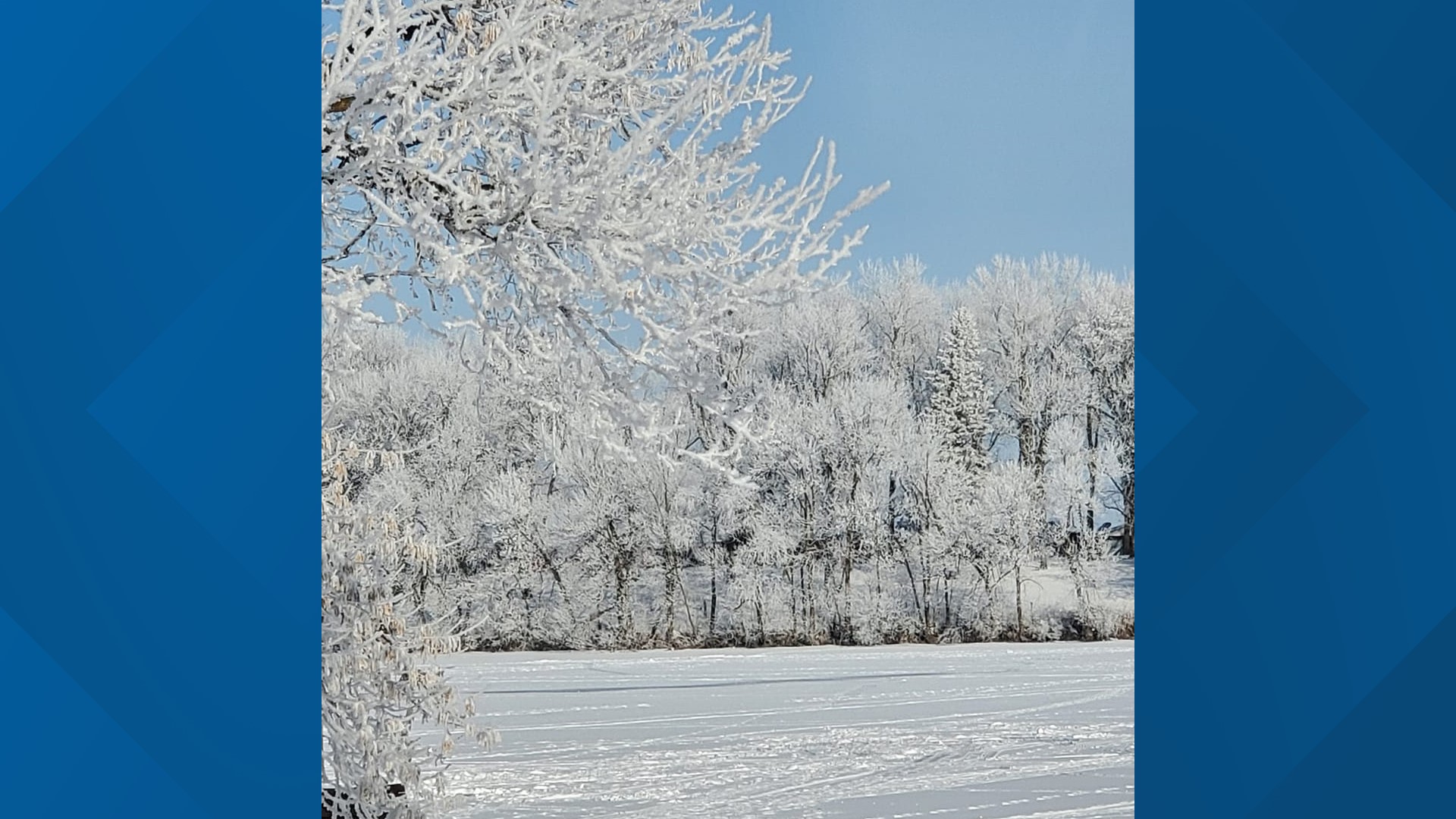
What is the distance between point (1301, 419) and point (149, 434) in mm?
1026

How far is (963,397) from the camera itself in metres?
15.6

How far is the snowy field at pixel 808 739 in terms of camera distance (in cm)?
587

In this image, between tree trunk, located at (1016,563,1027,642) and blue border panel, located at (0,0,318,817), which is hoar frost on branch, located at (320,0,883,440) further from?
tree trunk, located at (1016,563,1027,642)

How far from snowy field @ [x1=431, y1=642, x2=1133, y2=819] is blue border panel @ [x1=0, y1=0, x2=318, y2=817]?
6.33 feet

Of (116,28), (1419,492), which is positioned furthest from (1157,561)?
(116,28)

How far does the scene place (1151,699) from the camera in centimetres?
122

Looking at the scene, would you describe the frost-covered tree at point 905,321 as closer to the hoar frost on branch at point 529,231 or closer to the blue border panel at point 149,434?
the hoar frost on branch at point 529,231

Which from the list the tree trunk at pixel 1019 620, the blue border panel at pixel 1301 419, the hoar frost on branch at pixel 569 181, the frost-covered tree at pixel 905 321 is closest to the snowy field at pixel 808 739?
the hoar frost on branch at pixel 569 181

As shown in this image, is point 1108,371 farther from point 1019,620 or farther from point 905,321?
point 1019,620

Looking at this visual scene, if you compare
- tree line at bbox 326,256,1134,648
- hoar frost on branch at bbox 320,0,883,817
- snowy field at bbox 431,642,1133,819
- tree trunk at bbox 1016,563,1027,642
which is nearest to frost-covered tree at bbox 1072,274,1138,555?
tree line at bbox 326,256,1134,648

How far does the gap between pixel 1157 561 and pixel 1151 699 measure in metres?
Answer: 0.13

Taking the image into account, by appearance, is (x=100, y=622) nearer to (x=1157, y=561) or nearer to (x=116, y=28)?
(x=116, y=28)

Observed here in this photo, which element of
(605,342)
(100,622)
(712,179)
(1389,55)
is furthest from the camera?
(605,342)

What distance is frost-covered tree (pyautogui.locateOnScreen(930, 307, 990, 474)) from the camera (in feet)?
50.7
